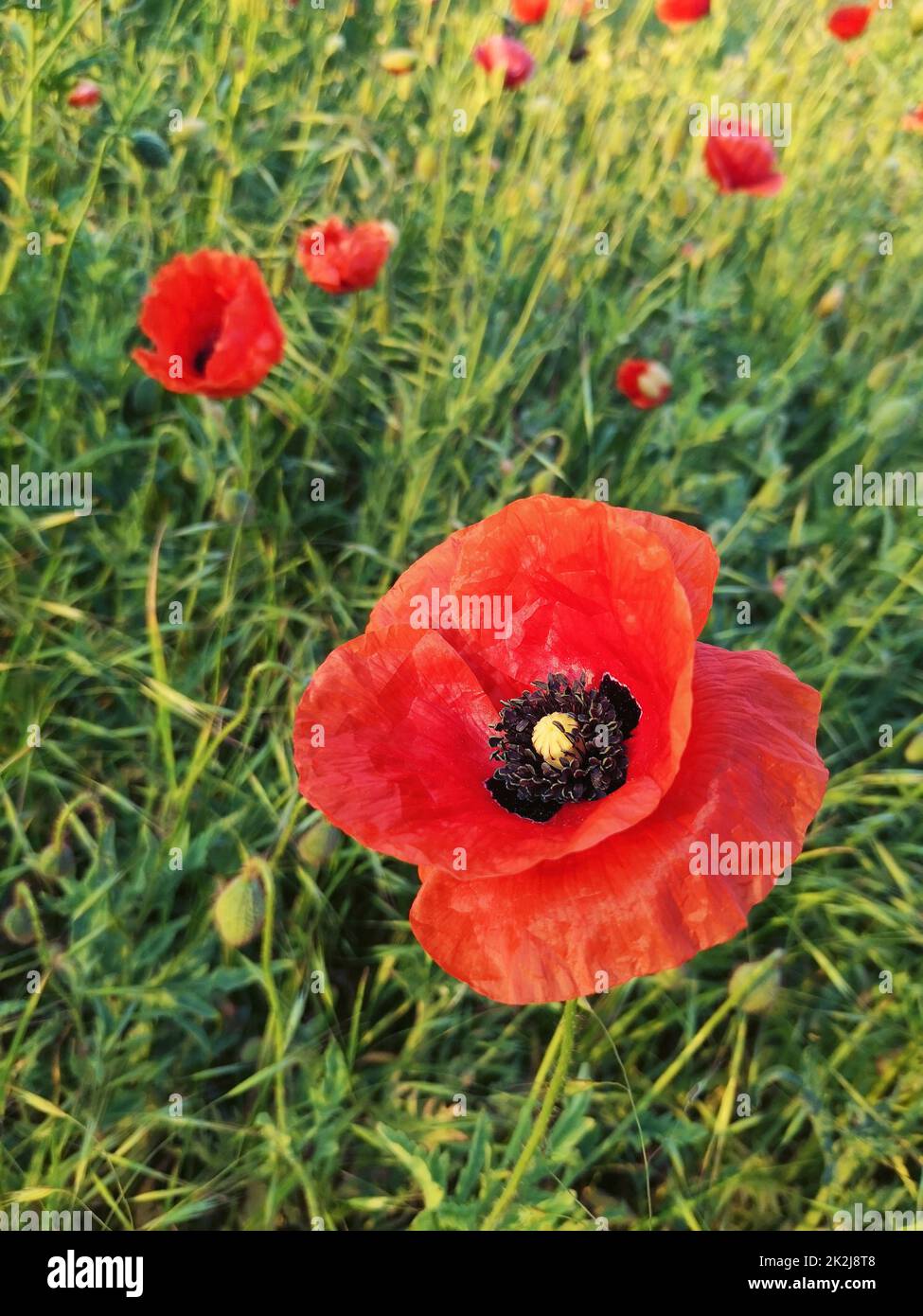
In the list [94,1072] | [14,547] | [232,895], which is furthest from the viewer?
[14,547]

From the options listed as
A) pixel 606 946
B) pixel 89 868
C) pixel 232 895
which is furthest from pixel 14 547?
pixel 606 946

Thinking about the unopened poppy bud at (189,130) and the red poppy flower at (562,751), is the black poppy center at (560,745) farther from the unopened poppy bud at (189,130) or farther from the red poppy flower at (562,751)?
the unopened poppy bud at (189,130)

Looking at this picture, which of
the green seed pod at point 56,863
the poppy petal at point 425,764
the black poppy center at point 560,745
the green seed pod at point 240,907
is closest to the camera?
the poppy petal at point 425,764

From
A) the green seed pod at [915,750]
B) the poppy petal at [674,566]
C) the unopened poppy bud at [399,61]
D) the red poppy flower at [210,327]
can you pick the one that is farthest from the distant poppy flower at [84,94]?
the green seed pod at [915,750]

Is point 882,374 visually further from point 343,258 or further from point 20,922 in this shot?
point 20,922

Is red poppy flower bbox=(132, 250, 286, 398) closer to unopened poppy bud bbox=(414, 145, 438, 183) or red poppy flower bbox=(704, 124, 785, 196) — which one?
unopened poppy bud bbox=(414, 145, 438, 183)

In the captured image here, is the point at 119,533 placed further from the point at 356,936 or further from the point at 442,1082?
the point at 442,1082

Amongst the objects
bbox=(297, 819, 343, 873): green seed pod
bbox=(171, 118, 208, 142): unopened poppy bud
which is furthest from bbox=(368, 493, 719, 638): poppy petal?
bbox=(171, 118, 208, 142): unopened poppy bud
